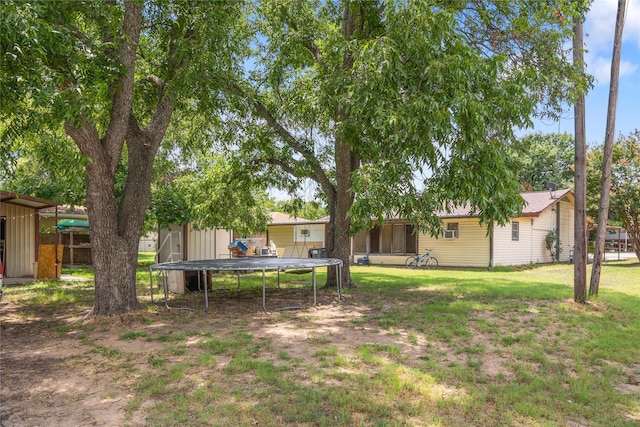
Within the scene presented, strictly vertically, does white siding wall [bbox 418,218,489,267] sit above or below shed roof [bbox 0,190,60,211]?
below

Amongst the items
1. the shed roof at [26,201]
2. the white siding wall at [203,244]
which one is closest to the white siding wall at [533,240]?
the white siding wall at [203,244]

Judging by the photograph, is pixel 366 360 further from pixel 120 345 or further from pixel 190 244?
pixel 190 244

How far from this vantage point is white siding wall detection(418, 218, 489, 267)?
59.8 ft

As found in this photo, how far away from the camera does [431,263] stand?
62.7 ft

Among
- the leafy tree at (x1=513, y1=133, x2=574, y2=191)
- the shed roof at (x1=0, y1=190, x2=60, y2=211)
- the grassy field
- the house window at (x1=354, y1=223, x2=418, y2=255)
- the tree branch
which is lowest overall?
the grassy field

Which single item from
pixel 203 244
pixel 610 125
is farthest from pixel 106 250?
pixel 203 244

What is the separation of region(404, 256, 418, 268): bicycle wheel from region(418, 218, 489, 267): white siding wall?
2.26 feet

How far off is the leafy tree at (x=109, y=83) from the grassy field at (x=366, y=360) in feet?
4.05

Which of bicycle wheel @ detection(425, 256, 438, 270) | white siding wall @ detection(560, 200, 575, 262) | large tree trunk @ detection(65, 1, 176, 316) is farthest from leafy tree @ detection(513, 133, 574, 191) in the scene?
large tree trunk @ detection(65, 1, 176, 316)

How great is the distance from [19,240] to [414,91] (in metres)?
12.7

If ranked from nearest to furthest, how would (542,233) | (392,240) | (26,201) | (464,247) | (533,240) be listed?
(26,201) → (464,247) → (533,240) → (542,233) → (392,240)

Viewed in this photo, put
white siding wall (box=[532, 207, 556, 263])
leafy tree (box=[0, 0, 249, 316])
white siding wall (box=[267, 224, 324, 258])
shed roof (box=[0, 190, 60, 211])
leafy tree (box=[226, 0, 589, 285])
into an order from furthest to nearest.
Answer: white siding wall (box=[267, 224, 324, 258])
white siding wall (box=[532, 207, 556, 263])
shed roof (box=[0, 190, 60, 211])
leafy tree (box=[226, 0, 589, 285])
leafy tree (box=[0, 0, 249, 316])

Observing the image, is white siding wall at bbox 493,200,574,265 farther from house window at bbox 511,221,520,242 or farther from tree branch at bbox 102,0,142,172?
tree branch at bbox 102,0,142,172

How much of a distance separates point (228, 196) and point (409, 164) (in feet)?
19.3
